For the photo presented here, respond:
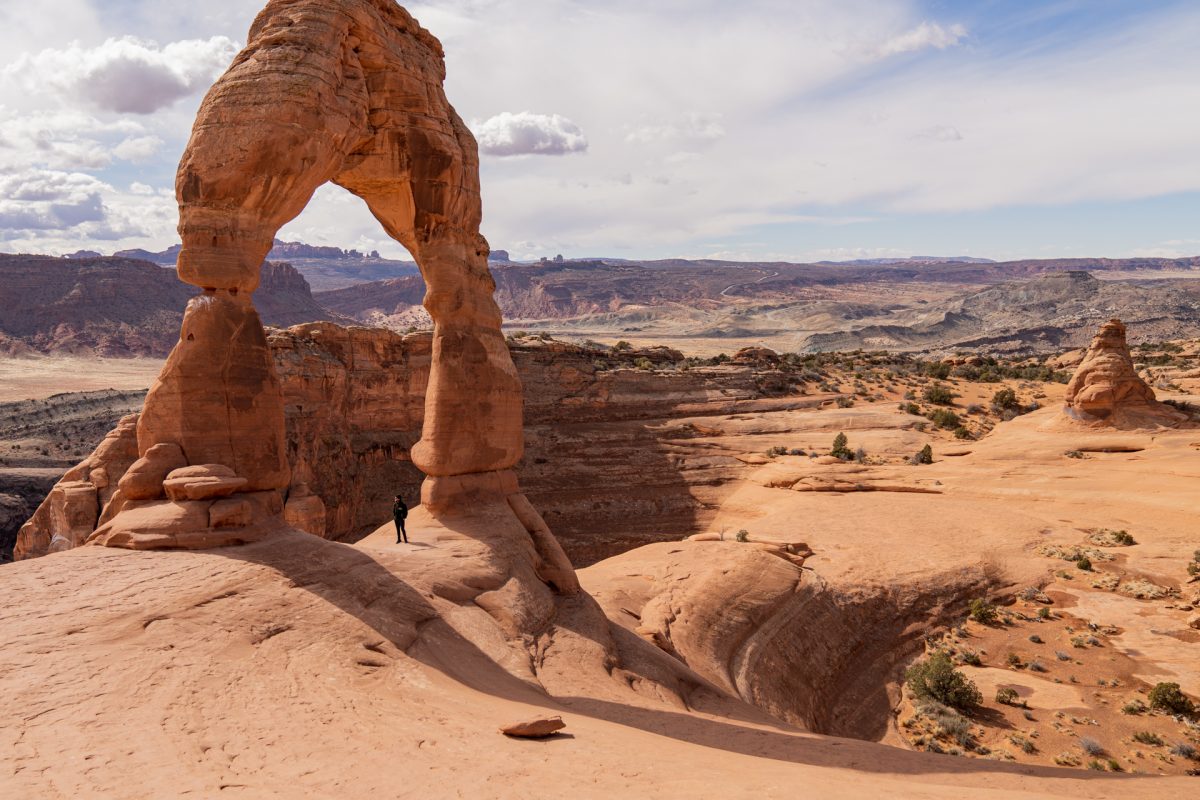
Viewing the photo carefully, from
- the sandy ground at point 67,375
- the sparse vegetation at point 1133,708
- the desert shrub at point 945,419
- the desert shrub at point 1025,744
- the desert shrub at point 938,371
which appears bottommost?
the desert shrub at point 1025,744

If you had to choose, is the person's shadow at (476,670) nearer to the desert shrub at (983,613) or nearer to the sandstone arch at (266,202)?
the sandstone arch at (266,202)

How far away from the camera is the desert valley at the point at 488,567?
665 centimetres

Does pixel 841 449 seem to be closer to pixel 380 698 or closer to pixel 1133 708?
pixel 1133 708

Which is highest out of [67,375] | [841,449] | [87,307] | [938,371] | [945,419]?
[87,307]

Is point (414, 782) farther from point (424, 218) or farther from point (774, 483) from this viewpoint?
point (774, 483)

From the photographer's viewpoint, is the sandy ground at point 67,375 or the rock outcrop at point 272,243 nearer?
the rock outcrop at point 272,243

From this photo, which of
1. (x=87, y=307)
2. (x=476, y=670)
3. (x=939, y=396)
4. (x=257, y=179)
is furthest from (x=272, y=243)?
(x=87, y=307)

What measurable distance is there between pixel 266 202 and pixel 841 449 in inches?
1122

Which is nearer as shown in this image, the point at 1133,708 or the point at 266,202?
the point at 266,202

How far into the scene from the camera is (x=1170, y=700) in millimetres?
14297

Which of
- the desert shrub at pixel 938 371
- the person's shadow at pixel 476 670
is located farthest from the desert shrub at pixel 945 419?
the person's shadow at pixel 476 670

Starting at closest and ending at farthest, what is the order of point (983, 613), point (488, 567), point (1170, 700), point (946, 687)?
point (488, 567) → point (1170, 700) → point (946, 687) → point (983, 613)

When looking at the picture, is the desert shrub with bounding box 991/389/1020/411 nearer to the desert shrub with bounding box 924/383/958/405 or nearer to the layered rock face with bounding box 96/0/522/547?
the desert shrub with bounding box 924/383/958/405

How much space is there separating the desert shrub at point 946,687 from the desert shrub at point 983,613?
3.77 metres
